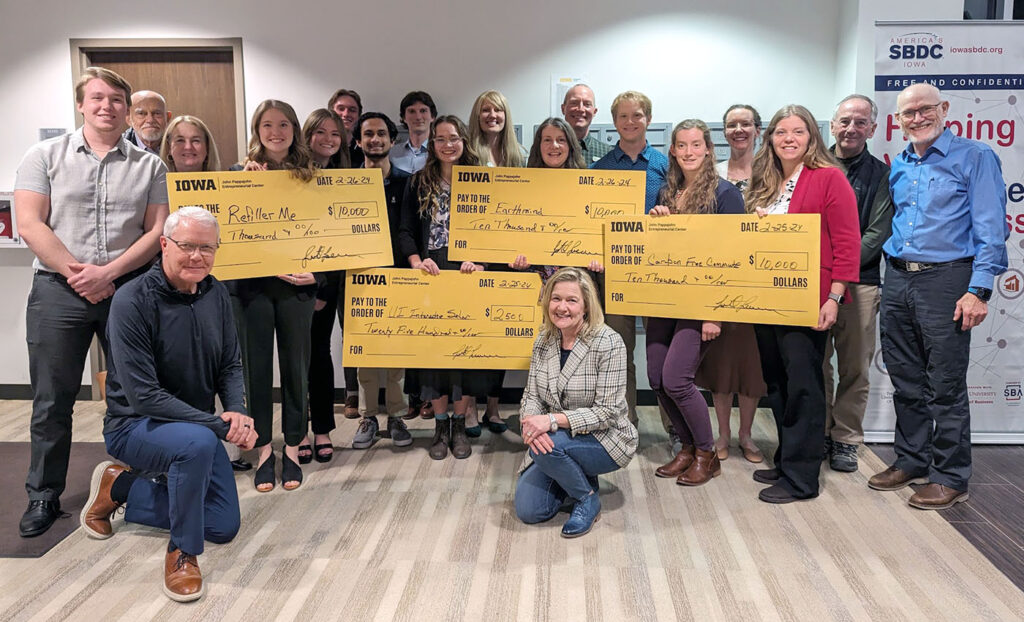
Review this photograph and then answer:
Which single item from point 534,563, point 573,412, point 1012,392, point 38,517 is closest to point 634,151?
point 573,412

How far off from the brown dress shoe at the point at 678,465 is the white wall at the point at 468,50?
2.09 m

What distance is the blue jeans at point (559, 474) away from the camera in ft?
9.45

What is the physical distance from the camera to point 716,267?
3.26 m

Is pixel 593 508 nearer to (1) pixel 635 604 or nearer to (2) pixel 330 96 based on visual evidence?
(1) pixel 635 604

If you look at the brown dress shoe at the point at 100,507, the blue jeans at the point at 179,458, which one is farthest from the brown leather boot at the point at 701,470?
the brown dress shoe at the point at 100,507

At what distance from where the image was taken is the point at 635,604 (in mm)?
2365

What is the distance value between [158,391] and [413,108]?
235 cm

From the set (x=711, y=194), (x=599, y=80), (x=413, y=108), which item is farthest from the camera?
(x=599, y=80)

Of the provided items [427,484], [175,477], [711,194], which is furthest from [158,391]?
[711,194]

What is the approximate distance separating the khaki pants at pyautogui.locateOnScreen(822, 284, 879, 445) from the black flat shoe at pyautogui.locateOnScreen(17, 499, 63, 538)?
334 centimetres

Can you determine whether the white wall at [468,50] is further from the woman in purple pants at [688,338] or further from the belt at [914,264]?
the belt at [914,264]

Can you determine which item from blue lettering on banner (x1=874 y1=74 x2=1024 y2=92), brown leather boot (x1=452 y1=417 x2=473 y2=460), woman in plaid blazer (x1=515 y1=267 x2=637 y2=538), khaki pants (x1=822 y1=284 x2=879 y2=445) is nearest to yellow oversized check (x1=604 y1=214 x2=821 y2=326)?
woman in plaid blazer (x1=515 y1=267 x2=637 y2=538)

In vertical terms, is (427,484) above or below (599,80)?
below

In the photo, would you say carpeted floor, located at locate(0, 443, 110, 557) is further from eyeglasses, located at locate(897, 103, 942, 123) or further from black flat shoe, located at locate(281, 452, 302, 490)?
eyeglasses, located at locate(897, 103, 942, 123)
